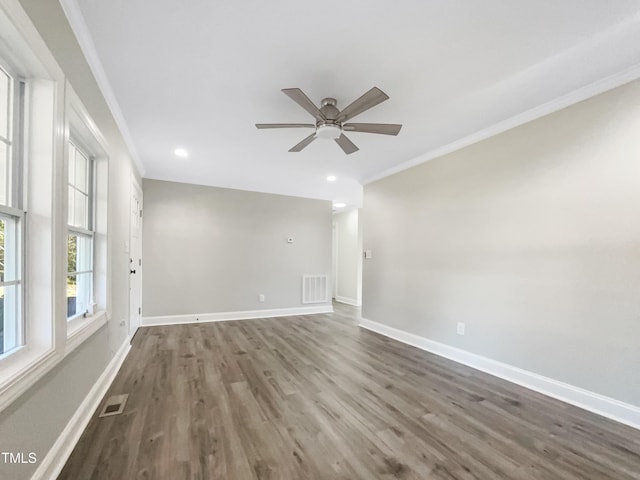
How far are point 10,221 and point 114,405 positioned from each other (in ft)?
5.34

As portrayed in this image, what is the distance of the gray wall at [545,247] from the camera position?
212cm

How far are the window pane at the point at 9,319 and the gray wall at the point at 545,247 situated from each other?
352 cm

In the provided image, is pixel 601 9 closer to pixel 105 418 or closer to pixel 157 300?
pixel 105 418

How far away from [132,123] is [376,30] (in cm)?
249

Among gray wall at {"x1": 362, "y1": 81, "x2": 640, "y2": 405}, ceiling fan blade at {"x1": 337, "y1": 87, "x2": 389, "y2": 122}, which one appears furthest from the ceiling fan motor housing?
gray wall at {"x1": 362, "y1": 81, "x2": 640, "y2": 405}

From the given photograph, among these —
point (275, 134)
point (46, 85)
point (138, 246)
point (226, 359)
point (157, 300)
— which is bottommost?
point (226, 359)

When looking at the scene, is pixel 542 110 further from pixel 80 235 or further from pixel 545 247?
pixel 80 235

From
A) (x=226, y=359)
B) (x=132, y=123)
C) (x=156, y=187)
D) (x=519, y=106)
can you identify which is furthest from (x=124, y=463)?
(x=156, y=187)

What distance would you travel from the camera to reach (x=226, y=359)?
10.6 ft

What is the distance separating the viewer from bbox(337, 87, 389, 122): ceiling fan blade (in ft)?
6.04

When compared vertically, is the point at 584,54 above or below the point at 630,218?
above

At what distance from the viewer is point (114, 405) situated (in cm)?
220

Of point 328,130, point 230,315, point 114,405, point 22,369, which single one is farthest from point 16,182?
point 230,315

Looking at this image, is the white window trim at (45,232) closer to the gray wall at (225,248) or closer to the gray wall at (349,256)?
the gray wall at (225,248)
